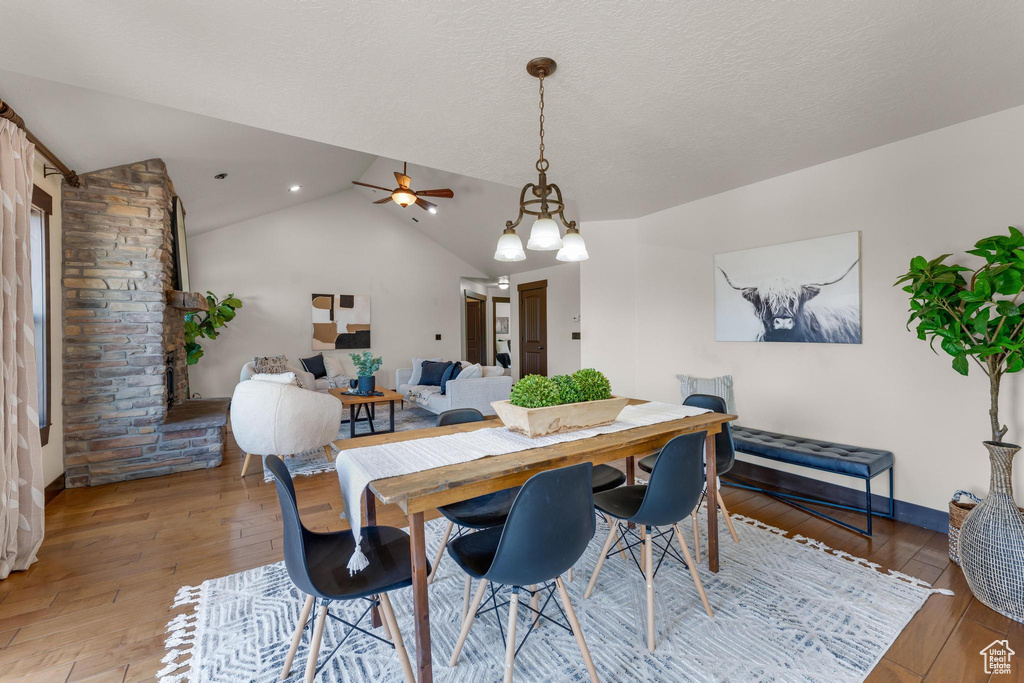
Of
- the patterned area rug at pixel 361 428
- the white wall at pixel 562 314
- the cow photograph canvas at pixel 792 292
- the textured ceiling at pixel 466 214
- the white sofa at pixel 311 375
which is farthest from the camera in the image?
the white wall at pixel 562 314

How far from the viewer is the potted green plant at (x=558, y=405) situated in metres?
1.87

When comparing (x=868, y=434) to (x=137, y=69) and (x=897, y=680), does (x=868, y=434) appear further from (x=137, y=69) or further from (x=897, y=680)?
(x=137, y=69)

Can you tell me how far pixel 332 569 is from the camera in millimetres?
1475

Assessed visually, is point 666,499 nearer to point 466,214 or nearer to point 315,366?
point 466,214

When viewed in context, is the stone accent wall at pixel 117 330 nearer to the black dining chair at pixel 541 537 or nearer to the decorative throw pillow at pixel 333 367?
the decorative throw pillow at pixel 333 367

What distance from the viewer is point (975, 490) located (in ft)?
8.32

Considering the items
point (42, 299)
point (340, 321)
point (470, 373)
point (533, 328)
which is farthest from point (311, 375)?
point (533, 328)

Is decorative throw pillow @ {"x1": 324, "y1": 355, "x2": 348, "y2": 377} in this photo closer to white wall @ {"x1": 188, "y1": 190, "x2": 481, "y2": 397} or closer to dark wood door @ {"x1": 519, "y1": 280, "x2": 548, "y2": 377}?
white wall @ {"x1": 188, "y1": 190, "x2": 481, "y2": 397}

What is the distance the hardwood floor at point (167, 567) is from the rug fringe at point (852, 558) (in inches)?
2.3

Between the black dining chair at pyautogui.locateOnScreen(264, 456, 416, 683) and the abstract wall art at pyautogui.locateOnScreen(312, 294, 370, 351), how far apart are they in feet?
20.6

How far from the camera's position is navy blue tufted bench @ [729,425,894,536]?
2.65 metres

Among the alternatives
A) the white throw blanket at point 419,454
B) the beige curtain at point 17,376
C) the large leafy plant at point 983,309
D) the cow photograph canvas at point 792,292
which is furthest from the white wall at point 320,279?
the large leafy plant at point 983,309

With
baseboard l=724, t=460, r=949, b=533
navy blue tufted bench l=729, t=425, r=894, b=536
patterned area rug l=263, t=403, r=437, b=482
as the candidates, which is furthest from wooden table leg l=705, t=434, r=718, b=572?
patterned area rug l=263, t=403, r=437, b=482

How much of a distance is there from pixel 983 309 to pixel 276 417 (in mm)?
4535
